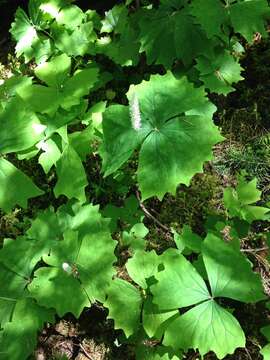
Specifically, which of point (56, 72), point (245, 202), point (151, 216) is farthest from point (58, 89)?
point (245, 202)

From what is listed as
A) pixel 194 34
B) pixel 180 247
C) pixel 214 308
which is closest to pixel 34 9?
pixel 194 34

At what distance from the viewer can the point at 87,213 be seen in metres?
2.74

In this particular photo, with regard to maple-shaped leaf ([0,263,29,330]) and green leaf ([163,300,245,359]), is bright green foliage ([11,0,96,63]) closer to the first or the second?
maple-shaped leaf ([0,263,29,330])

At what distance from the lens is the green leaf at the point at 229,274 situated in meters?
2.22

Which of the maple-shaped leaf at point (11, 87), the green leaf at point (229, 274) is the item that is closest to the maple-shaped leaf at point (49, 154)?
the maple-shaped leaf at point (11, 87)

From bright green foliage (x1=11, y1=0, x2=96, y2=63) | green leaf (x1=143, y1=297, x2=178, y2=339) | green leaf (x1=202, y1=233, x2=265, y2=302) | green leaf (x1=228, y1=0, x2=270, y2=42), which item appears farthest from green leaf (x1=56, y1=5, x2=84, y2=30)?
green leaf (x1=143, y1=297, x2=178, y2=339)

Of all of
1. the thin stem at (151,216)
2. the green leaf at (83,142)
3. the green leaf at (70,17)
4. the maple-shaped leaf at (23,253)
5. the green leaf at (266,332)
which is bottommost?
the green leaf at (266,332)

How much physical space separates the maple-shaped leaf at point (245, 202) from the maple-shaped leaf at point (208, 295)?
448 mm

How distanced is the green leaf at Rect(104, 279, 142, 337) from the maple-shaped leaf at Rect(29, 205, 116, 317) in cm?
5

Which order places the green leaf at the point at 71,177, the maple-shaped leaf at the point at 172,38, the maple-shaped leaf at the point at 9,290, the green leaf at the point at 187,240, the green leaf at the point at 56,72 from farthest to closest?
1. the maple-shaped leaf at the point at 172,38
2. the green leaf at the point at 56,72
3. the green leaf at the point at 71,177
4. the green leaf at the point at 187,240
5. the maple-shaped leaf at the point at 9,290

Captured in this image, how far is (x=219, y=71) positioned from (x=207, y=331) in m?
1.92

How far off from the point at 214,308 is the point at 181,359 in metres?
0.42

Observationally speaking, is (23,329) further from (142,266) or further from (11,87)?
(11,87)

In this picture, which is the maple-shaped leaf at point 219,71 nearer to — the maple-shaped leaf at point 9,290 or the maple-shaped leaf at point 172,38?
the maple-shaped leaf at point 172,38
